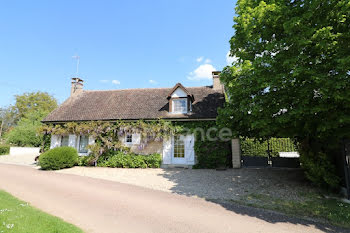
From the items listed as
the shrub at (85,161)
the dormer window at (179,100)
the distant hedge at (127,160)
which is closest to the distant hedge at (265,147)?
the dormer window at (179,100)

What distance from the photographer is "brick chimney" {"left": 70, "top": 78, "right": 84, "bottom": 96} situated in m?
20.1

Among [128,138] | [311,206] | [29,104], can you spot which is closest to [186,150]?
[128,138]

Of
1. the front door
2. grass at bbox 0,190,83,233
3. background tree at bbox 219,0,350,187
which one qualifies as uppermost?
background tree at bbox 219,0,350,187

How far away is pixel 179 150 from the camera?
47.2 ft

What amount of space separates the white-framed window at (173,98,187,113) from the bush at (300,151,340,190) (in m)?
8.92

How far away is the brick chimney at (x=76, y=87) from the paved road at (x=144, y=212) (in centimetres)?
1341

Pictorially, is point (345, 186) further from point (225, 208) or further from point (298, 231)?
point (225, 208)

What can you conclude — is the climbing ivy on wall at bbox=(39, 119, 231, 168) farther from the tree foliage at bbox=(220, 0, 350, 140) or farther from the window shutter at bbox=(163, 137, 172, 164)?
the tree foliage at bbox=(220, 0, 350, 140)

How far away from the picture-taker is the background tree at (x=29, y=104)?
4378cm

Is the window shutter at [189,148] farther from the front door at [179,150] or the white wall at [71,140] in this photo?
the white wall at [71,140]

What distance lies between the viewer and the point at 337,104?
6.25 metres

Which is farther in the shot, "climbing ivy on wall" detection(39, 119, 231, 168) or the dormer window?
the dormer window


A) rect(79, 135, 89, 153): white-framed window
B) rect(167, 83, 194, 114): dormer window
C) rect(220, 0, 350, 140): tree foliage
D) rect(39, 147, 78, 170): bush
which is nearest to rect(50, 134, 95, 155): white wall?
rect(79, 135, 89, 153): white-framed window

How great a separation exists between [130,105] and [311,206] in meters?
14.0
